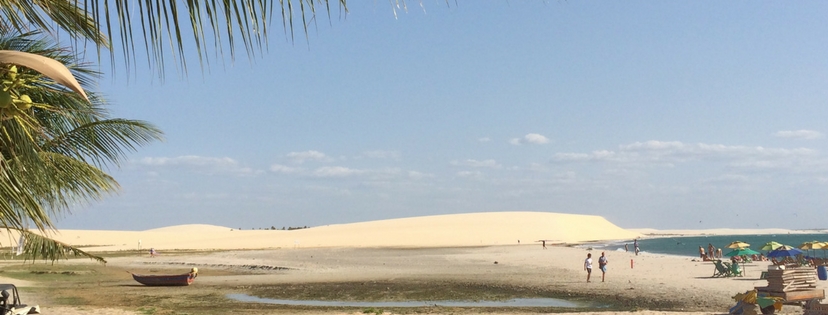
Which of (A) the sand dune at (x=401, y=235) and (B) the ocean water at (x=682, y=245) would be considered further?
(A) the sand dune at (x=401, y=235)

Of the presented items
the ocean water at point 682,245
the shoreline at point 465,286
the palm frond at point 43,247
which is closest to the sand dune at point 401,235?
the ocean water at point 682,245

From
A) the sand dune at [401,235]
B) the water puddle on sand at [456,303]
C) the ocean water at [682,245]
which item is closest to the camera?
the water puddle on sand at [456,303]

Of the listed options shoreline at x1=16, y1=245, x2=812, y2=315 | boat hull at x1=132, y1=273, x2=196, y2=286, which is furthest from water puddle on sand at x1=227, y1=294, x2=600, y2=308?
boat hull at x1=132, y1=273, x2=196, y2=286

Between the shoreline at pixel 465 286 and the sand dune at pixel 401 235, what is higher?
the sand dune at pixel 401 235

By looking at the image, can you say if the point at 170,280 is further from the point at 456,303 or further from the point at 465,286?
the point at 456,303

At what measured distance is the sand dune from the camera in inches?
3455

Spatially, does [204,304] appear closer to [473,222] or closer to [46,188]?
[46,188]

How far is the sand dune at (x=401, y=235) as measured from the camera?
87750 millimetres

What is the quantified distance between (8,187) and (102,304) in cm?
1942

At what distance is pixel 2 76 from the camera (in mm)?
3287

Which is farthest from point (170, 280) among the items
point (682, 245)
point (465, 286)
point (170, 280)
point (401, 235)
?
point (682, 245)

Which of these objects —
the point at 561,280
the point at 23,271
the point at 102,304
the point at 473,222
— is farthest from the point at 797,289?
the point at 473,222

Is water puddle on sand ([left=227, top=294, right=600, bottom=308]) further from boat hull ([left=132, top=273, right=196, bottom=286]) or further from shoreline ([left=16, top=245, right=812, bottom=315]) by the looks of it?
boat hull ([left=132, top=273, right=196, bottom=286])

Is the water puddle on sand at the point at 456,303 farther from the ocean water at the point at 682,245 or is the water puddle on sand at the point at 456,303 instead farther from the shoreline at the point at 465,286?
the ocean water at the point at 682,245
